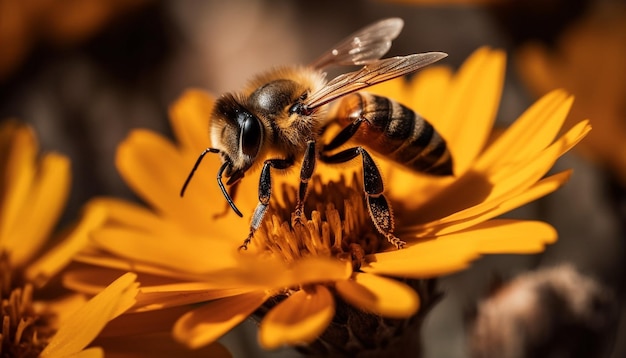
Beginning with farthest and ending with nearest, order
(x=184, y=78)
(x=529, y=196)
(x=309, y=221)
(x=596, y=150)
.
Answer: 1. (x=184, y=78)
2. (x=596, y=150)
3. (x=309, y=221)
4. (x=529, y=196)

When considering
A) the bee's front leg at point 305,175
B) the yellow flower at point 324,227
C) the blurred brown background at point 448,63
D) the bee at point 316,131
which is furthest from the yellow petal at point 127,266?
the blurred brown background at point 448,63

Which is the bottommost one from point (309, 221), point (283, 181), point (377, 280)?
point (377, 280)

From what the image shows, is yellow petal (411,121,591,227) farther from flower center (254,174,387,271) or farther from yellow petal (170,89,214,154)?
yellow petal (170,89,214,154)

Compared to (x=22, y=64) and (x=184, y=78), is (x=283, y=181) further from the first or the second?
(x=184, y=78)

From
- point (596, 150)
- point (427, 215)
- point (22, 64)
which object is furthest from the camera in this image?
Result: point (22, 64)

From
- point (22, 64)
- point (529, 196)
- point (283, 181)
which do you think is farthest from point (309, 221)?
point (22, 64)

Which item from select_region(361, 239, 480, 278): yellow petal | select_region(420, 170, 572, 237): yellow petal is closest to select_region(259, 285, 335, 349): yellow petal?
select_region(361, 239, 480, 278): yellow petal

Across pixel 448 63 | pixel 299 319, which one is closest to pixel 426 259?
pixel 299 319
